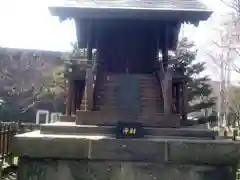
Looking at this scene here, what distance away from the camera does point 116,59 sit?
849 centimetres

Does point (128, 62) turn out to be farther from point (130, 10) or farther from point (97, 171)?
point (97, 171)

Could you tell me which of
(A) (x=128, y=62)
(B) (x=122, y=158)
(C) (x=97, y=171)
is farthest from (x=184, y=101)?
(C) (x=97, y=171)

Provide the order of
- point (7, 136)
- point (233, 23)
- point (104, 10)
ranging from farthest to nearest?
point (233, 23)
point (7, 136)
point (104, 10)

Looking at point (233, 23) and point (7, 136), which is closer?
point (7, 136)

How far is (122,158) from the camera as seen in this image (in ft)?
19.5

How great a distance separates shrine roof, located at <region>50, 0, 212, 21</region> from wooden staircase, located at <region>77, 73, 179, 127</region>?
148 centimetres

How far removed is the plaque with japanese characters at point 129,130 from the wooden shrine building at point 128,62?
2.71 ft

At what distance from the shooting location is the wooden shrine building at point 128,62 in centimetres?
697

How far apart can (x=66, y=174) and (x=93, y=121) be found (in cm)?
135

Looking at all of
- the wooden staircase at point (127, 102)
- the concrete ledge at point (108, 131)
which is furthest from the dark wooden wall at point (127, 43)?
the concrete ledge at point (108, 131)

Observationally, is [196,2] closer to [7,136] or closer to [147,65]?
[147,65]

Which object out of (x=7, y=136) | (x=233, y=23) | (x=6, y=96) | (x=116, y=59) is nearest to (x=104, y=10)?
(x=116, y=59)

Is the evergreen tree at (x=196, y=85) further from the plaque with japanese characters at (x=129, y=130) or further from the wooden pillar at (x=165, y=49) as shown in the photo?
the plaque with japanese characters at (x=129, y=130)

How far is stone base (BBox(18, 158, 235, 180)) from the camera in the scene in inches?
235
